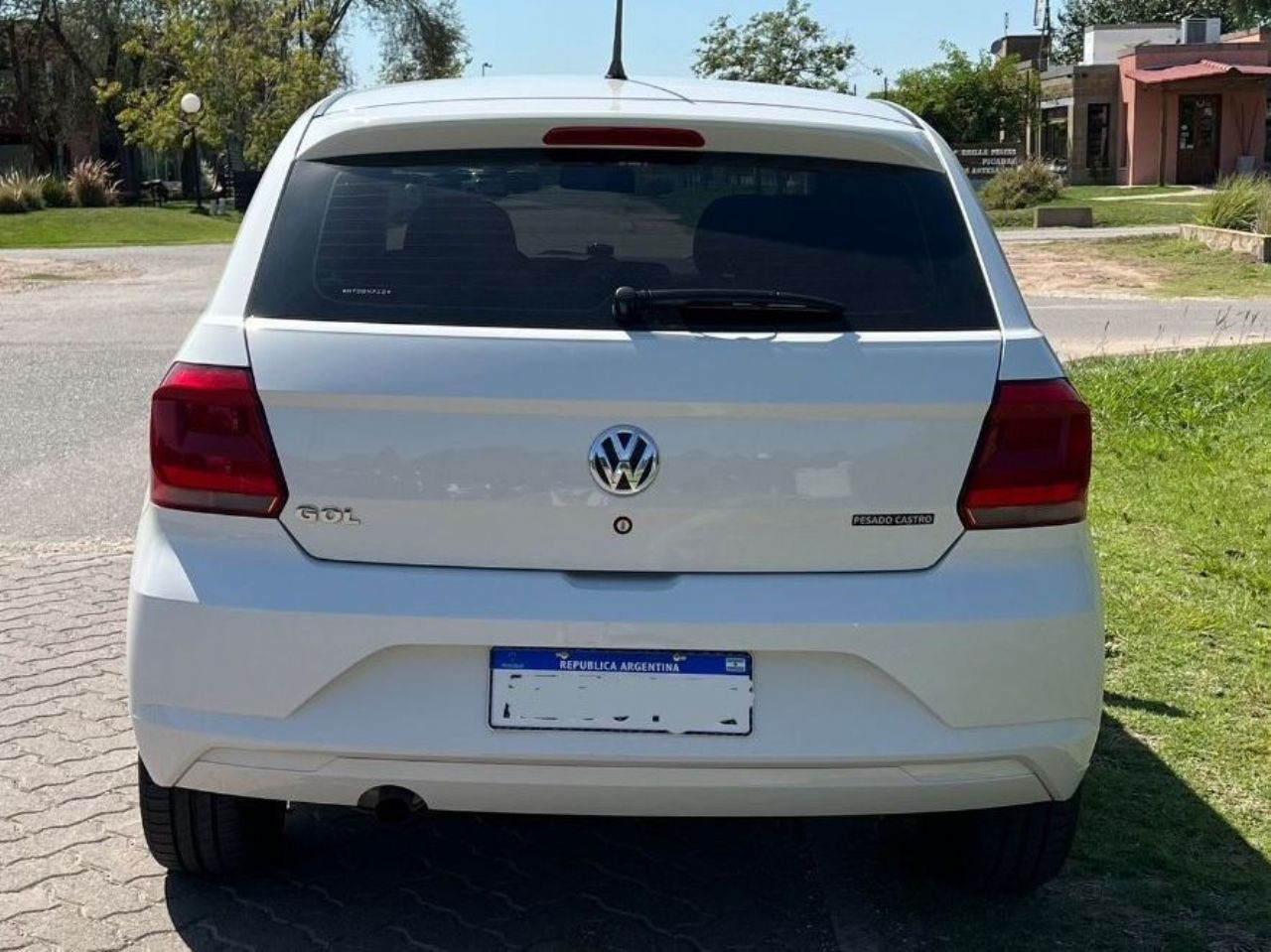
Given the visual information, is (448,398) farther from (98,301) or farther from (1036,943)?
(98,301)

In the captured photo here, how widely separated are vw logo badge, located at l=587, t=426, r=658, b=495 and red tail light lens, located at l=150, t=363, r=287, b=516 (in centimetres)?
60

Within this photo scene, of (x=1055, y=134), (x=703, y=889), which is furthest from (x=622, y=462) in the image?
(x=1055, y=134)

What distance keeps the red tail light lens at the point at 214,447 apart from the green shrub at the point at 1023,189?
115ft

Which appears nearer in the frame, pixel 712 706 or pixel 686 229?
pixel 712 706

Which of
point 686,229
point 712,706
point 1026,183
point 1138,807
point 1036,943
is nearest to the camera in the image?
point 712,706

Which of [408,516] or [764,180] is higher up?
[764,180]

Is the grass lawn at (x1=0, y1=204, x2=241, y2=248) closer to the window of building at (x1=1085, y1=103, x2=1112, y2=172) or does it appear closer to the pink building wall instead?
the pink building wall

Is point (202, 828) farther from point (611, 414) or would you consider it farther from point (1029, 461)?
point (1029, 461)

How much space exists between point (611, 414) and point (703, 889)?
133cm

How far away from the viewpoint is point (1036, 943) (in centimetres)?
339

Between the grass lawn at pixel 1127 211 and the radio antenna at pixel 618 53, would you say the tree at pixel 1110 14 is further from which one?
the radio antenna at pixel 618 53

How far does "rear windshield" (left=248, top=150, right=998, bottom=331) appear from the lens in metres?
3.07

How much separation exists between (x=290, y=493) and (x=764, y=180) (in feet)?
3.84

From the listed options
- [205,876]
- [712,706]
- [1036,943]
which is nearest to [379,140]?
[712,706]
